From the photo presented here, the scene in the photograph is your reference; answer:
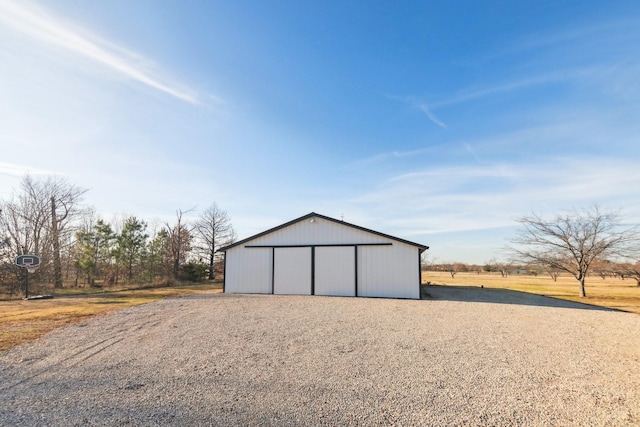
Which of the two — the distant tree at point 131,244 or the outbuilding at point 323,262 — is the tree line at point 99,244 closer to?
the distant tree at point 131,244

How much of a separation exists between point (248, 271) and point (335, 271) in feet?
15.4

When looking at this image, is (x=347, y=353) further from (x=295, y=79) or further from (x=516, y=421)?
(x=295, y=79)

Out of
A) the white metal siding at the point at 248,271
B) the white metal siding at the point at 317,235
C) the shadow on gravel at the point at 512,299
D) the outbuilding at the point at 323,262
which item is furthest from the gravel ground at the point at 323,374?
the white metal siding at the point at 248,271

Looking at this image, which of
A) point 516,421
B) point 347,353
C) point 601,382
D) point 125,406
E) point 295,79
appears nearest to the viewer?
point 516,421

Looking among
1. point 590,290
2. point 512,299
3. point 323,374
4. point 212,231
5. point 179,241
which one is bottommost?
point 590,290

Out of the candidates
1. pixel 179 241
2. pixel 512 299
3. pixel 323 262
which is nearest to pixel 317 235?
pixel 323 262

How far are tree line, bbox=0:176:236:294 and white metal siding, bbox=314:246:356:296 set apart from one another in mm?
14432

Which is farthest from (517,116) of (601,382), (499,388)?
(499,388)

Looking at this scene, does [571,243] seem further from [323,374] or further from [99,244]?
[99,244]

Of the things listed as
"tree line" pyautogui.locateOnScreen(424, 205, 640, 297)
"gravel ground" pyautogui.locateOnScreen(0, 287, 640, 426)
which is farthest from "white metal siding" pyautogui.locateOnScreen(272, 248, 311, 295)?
"tree line" pyautogui.locateOnScreen(424, 205, 640, 297)

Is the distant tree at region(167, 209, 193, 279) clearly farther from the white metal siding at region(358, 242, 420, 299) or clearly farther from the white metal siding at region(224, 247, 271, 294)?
the white metal siding at region(358, 242, 420, 299)

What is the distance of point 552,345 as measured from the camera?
241 inches

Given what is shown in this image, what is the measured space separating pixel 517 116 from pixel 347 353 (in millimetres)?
12708

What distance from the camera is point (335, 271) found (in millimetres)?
14914
